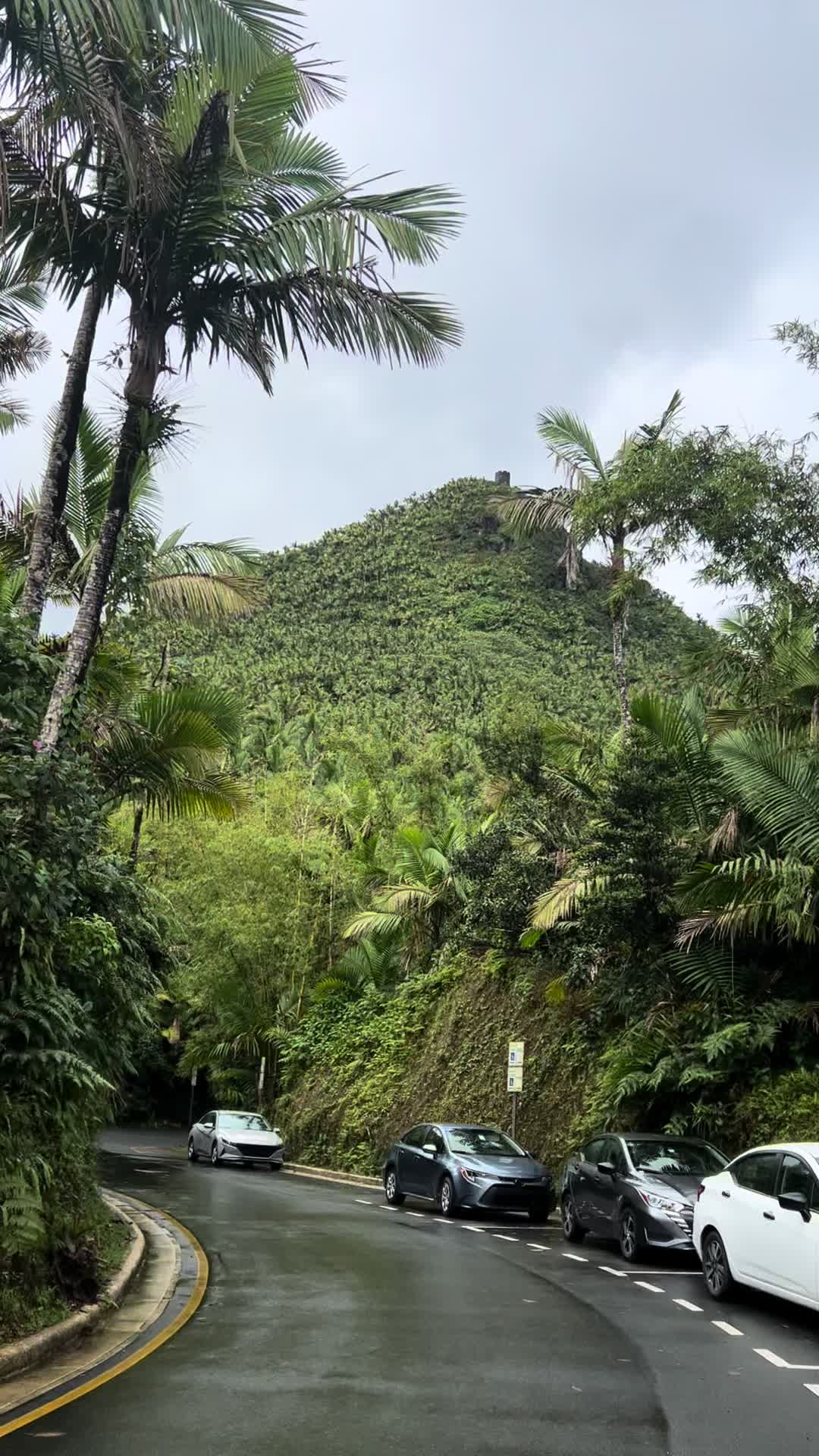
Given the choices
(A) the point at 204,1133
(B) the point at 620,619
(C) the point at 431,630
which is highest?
(C) the point at 431,630

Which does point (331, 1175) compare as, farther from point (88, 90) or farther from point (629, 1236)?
point (88, 90)

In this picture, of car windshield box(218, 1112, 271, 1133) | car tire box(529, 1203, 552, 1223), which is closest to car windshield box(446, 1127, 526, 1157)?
car tire box(529, 1203, 552, 1223)

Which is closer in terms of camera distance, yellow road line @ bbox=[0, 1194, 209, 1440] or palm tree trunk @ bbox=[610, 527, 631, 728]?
yellow road line @ bbox=[0, 1194, 209, 1440]

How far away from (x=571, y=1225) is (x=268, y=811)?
24.0m

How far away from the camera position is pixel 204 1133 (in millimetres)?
31562

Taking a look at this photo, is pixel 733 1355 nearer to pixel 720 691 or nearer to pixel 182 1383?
pixel 182 1383

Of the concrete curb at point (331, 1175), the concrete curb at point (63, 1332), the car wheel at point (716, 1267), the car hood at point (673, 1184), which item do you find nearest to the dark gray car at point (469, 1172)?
the car hood at point (673, 1184)

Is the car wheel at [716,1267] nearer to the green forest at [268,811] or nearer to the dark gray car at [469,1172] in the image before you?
the green forest at [268,811]

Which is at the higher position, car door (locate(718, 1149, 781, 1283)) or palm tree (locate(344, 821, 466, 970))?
palm tree (locate(344, 821, 466, 970))

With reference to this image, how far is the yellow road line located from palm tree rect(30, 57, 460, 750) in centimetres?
504

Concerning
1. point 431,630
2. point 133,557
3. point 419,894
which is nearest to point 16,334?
point 133,557

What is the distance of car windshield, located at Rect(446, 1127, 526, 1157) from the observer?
19.1m

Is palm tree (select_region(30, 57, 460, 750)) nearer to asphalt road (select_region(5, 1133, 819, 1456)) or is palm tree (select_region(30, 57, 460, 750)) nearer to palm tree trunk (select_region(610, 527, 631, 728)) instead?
asphalt road (select_region(5, 1133, 819, 1456))

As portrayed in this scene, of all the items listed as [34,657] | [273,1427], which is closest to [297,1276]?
[273,1427]
